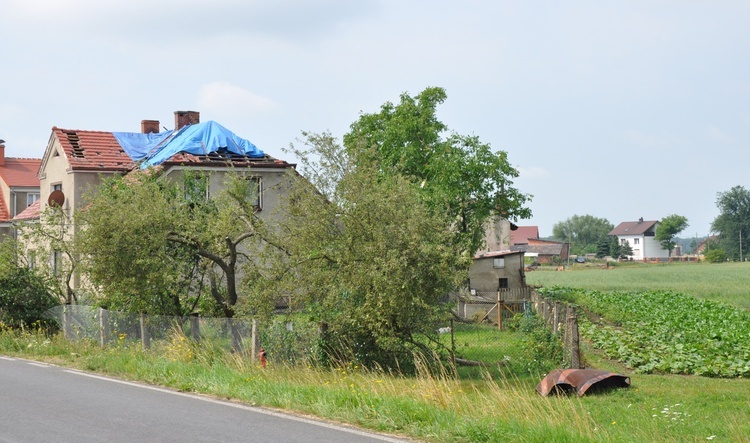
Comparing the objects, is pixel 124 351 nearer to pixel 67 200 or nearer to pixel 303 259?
pixel 303 259

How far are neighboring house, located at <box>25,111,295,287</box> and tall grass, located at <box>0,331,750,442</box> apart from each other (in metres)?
16.6

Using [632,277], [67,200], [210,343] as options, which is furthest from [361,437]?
[632,277]

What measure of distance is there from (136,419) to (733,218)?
17619 centimetres

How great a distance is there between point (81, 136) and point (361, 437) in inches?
1269

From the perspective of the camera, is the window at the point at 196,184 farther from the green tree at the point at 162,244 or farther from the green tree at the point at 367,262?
the green tree at the point at 367,262

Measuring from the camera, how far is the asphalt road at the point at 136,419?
1062cm

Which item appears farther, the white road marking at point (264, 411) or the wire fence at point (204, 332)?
the wire fence at point (204, 332)

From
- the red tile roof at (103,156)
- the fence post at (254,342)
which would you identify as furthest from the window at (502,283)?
→ the fence post at (254,342)

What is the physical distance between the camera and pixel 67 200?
122 feet

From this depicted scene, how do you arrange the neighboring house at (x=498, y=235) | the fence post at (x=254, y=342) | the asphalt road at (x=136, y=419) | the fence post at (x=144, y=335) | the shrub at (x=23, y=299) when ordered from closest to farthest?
the asphalt road at (x=136, y=419) < the fence post at (x=254, y=342) < the fence post at (x=144, y=335) < the shrub at (x=23, y=299) < the neighboring house at (x=498, y=235)

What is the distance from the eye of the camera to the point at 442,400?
11742mm

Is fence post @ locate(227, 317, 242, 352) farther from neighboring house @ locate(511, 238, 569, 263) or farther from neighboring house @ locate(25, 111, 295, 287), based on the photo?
neighboring house @ locate(511, 238, 569, 263)

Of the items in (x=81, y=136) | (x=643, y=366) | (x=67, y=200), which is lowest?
(x=643, y=366)

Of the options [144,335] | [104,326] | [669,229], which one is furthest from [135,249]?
[669,229]
